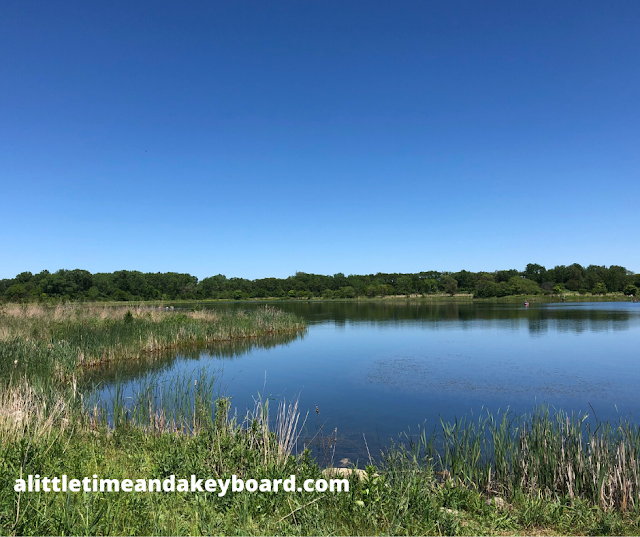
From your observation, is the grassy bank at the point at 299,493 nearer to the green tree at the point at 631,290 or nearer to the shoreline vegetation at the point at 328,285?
the shoreline vegetation at the point at 328,285

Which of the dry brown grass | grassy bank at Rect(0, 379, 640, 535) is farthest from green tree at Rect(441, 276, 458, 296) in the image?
the dry brown grass

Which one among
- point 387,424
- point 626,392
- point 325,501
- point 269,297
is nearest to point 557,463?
point 325,501

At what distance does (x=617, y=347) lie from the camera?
63.5ft

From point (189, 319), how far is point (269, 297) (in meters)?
83.3

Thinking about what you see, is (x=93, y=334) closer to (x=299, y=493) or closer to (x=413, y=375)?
(x=413, y=375)

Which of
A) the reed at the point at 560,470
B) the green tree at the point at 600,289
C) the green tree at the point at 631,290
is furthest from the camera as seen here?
the green tree at the point at 600,289

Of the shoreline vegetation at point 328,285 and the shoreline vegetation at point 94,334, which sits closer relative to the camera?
the shoreline vegetation at point 94,334

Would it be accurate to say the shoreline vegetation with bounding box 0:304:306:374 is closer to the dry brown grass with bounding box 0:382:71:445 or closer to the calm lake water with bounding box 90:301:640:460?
the calm lake water with bounding box 90:301:640:460

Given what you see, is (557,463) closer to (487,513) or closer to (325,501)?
(487,513)

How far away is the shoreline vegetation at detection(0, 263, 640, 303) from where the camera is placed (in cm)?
8025

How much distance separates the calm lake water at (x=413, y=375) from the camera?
9914 millimetres

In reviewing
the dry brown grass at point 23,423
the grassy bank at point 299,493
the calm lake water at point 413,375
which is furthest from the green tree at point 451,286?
the dry brown grass at point 23,423

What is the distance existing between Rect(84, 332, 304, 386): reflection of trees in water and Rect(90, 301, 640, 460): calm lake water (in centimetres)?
6

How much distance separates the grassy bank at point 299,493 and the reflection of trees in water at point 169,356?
19.1 ft
